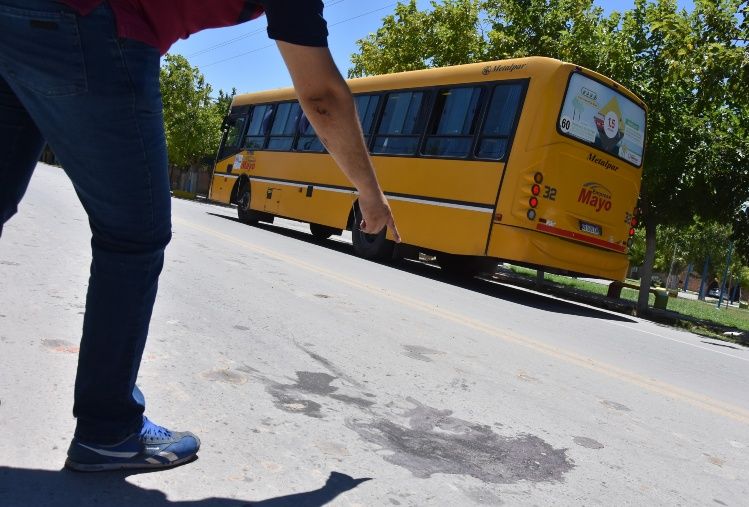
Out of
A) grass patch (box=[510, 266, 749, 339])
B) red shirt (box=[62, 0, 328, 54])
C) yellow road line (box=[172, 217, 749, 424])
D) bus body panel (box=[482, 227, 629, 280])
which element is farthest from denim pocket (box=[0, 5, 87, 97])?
grass patch (box=[510, 266, 749, 339])

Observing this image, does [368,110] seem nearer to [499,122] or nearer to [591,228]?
[499,122]

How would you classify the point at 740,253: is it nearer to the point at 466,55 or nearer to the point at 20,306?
the point at 466,55

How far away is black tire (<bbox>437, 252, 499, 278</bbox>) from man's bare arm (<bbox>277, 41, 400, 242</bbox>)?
33.5 feet

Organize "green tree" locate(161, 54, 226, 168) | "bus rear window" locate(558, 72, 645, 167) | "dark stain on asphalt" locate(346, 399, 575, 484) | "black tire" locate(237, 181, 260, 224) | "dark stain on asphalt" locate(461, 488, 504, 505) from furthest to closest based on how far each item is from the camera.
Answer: "green tree" locate(161, 54, 226, 168) < "black tire" locate(237, 181, 260, 224) < "bus rear window" locate(558, 72, 645, 167) < "dark stain on asphalt" locate(346, 399, 575, 484) < "dark stain on asphalt" locate(461, 488, 504, 505)

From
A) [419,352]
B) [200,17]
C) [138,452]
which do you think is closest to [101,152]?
[200,17]

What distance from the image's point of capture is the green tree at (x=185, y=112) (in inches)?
1764

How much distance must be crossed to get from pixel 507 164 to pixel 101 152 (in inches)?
363

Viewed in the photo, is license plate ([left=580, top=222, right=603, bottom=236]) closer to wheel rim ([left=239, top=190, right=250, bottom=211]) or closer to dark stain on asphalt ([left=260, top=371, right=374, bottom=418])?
dark stain on asphalt ([left=260, top=371, right=374, bottom=418])

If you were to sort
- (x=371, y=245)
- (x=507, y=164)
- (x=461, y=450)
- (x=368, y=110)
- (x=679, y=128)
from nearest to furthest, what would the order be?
(x=461, y=450) → (x=507, y=164) → (x=371, y=245) → (x=368, y=110) → (x=679, y=128)

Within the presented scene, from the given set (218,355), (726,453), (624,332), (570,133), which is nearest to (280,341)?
(218,355)

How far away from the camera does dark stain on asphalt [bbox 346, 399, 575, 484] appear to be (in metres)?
2.82

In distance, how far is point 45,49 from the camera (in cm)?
192

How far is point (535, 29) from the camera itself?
1917 centimetres

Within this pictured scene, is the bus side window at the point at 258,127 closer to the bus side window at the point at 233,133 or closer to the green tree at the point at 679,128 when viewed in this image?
the bus side window at the point at 233,133
